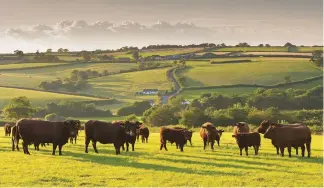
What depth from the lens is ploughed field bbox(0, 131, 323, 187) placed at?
18.1 m

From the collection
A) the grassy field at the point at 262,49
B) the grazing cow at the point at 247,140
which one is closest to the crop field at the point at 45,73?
the grassy field at the point at 262,49

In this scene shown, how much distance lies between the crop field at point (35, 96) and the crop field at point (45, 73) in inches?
428

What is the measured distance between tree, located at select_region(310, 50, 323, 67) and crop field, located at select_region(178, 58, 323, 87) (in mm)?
1588

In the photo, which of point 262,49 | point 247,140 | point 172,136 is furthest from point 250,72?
point 247,140

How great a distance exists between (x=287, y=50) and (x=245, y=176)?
15276cm

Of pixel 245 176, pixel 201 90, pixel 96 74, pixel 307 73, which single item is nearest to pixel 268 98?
pixel 201 90

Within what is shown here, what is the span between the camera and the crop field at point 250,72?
126 metres

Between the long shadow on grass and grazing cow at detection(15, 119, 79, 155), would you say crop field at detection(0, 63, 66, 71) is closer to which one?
grazing cow at detection(15, 119, 79, 155)

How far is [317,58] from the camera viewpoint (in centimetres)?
14538

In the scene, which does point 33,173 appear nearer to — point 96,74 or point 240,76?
point 240,76

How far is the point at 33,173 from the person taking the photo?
1923 cm

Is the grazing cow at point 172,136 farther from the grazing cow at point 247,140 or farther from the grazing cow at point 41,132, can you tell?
the grazing cow at point 41,132

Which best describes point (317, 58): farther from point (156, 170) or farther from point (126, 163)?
point (156, 170)

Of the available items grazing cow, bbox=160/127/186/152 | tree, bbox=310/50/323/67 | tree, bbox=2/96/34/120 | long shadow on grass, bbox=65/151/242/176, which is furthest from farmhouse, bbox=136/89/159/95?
long shadow on grass, bbox=65/151/242/176
